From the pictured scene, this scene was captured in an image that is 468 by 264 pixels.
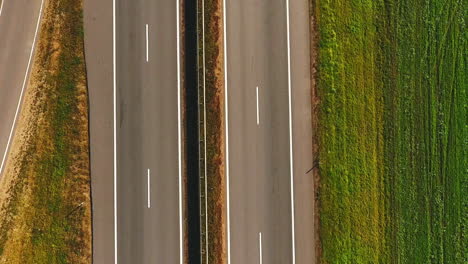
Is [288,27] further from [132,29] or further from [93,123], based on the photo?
[93,123]

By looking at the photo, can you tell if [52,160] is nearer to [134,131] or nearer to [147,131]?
[134,131]

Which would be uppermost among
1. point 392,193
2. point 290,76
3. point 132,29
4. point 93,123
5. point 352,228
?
point 132,29

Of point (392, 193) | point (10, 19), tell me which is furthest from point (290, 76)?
point (10, 19)

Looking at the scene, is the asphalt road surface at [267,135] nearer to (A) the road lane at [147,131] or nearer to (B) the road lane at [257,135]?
(B) the road lane at [257,135]

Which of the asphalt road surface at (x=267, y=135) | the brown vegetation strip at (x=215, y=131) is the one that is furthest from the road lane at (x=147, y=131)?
the asphalt road surface at (x=267, y=135)

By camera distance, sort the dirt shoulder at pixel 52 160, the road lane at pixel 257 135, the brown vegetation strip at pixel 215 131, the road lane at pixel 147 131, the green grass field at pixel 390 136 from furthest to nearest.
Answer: the green grass field at pixel 390 136 < the road lane at pixel 257 135 < the brown vegetation strip at pixel 215 131 < the road lane at pixel 147 131 < the dirt shoulder at pixel 52 160

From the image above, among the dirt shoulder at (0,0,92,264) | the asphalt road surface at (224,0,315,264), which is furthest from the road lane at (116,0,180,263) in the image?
the asphalt road surface at (224,0,315,264)

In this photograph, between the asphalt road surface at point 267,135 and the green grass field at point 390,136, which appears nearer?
the asphalt road surface at point 267,135
